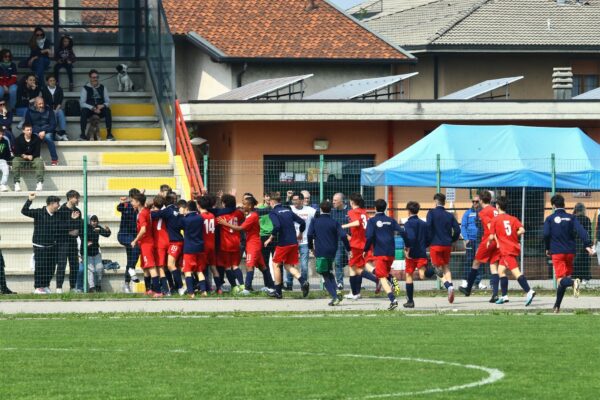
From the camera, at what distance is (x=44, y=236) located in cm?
2627

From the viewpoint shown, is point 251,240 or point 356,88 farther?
point 356,88

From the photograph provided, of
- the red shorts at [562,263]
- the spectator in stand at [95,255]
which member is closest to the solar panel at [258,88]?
the spectator in stand at [95,255]

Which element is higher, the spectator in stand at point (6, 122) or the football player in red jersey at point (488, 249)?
the spectator in stand at point (6, 122)

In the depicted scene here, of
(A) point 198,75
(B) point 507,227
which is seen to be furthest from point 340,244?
(A) point 198,75

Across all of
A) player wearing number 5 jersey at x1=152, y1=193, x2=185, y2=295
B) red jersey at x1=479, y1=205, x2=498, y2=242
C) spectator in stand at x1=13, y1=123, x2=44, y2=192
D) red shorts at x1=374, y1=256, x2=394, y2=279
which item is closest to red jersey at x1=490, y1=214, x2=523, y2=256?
red jersey at x1=479, y1=205, x2=498, y2=242

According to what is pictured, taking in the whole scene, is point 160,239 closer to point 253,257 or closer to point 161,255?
point 161,255

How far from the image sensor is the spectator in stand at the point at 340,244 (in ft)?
90.5

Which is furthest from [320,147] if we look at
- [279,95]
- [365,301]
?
[365,301]

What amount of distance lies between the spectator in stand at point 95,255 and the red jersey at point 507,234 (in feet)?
23.1

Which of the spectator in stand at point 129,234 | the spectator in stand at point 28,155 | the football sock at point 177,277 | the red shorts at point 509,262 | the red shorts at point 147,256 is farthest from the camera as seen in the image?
the spectator in stand at point 28,155

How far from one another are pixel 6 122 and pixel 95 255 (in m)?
4.47

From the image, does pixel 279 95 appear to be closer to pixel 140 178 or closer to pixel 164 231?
pixel 140 178

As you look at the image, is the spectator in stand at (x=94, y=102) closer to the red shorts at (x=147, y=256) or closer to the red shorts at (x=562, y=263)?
the red shorts at (x=147, y=256)

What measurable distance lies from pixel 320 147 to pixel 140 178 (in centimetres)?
699
